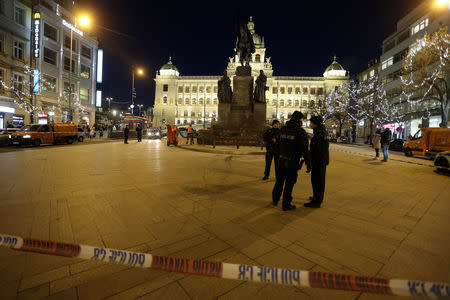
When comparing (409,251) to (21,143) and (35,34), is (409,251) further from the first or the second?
(35,34)

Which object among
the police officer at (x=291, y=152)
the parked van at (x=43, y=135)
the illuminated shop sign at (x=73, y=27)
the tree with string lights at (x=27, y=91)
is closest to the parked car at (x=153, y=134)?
the tree with string lights at (x=27, y=91)

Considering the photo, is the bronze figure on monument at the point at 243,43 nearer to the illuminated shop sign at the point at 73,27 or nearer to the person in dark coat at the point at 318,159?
the person in dark coat at the point at 318,159

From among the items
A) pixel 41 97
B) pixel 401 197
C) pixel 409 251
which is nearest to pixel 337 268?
pixel 409 251

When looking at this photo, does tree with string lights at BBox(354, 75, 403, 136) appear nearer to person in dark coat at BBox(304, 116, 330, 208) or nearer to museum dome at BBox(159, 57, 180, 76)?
person in dark coat at BBox(304, 116, 330, 208)

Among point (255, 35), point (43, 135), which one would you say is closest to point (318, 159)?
point (43, 135)

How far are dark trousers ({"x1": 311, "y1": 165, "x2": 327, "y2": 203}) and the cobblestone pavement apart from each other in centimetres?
33

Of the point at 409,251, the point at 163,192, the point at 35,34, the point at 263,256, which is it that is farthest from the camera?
the point at 35,34

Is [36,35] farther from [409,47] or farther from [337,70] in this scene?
[337,70]

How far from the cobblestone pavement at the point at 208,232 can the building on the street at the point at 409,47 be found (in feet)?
85.5

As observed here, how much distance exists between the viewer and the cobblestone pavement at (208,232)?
189 cm

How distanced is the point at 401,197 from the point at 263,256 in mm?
4340

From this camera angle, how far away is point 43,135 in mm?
15898

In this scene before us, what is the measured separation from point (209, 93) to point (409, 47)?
6533 cm

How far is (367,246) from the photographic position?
2.64m
